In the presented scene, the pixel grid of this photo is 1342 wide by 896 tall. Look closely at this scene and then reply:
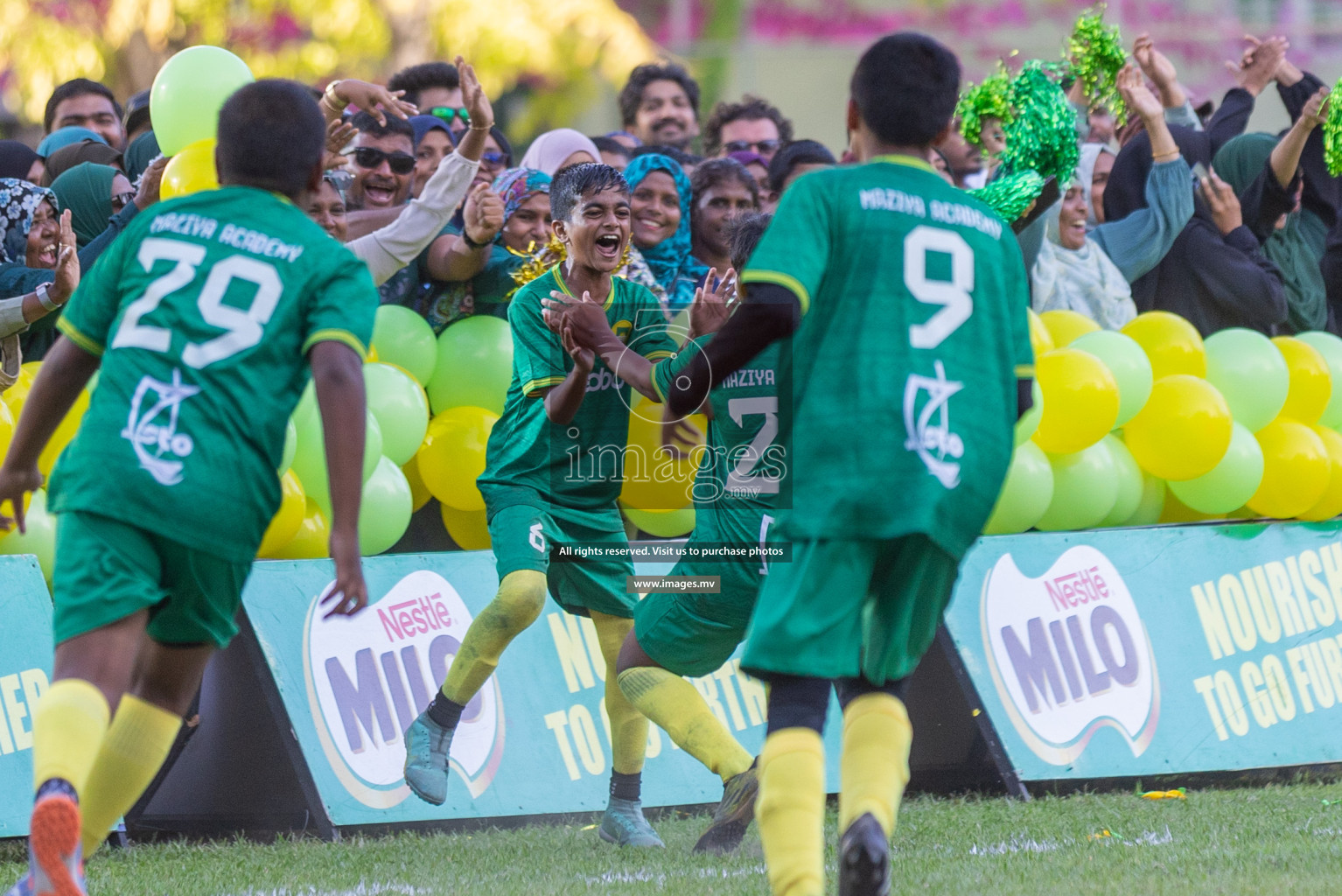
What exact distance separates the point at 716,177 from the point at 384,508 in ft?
7.09

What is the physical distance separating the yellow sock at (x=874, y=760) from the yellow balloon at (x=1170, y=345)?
3.60m

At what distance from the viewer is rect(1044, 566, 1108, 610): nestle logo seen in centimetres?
634

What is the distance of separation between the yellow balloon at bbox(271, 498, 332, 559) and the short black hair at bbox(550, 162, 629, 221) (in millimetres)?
1425

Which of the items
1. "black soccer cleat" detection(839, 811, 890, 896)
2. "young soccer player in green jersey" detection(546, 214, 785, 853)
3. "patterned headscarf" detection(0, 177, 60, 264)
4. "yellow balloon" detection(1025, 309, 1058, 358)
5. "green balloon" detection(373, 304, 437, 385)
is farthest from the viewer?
"yellow balloon" detection(1025, 309, 1058, 358)

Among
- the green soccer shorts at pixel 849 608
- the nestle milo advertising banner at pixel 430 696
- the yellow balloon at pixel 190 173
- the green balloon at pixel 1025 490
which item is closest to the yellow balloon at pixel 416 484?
the nestle milo advertising banner at pixel 430 696

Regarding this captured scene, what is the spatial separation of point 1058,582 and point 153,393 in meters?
4.10

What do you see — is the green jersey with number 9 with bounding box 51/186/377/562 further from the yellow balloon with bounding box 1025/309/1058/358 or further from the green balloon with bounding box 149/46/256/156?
the yellow balloon with bounding box 1025/309/1058/358

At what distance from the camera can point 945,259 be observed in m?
3.42

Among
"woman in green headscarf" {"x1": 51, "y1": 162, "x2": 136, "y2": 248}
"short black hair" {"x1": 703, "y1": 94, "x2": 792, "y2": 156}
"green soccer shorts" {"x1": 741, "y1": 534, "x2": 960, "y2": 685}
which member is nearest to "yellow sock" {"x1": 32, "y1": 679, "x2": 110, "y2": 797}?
"green soccer shorts" {"x1": 741, "y1": 534, "x2": 960, "y2": 685}

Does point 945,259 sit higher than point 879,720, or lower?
higher

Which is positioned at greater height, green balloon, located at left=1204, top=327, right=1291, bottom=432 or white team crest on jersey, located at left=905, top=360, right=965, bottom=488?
white team crest on jersey, located at left=905, top=360, right=965, bottom=488

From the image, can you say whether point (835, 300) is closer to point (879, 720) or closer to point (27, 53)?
point (879, 720)

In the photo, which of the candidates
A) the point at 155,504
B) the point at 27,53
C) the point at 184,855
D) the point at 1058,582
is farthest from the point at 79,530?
the point at 27,53

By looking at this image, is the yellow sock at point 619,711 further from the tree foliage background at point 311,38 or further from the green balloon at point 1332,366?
the tree foliage background at point 311,38
